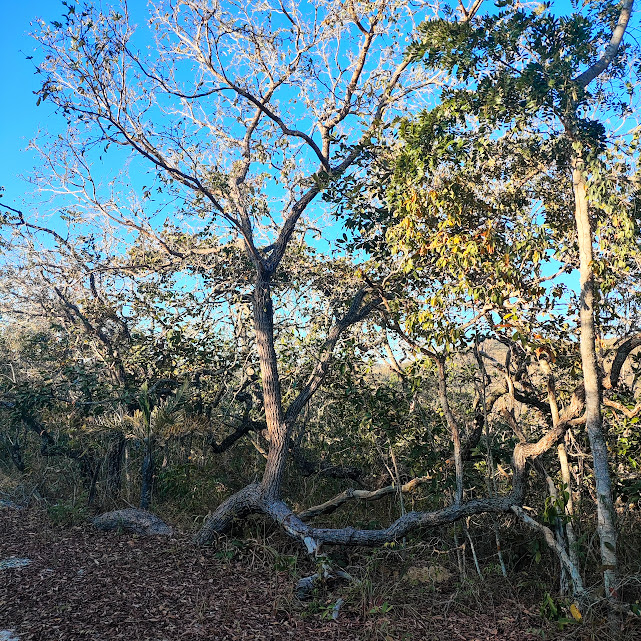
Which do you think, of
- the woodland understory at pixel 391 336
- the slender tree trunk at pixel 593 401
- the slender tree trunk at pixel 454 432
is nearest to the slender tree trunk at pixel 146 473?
the woodland understory at pixel 391 336

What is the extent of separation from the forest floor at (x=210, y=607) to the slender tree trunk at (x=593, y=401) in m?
0.65

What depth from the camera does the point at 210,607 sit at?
17.9ft

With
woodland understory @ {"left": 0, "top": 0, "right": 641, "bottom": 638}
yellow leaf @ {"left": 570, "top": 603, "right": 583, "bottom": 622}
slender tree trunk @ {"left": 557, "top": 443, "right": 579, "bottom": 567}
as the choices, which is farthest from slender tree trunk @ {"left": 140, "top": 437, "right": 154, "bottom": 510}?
yellow leaf @ {"left": 570, "top": 603, "right": 583, "bottom": 622}

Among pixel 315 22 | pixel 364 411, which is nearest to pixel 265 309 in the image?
pixel 364 411

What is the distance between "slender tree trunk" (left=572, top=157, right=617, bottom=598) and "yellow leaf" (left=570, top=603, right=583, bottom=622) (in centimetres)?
33

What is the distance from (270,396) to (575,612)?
178 inches

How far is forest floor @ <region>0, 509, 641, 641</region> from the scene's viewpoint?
4.94 meters

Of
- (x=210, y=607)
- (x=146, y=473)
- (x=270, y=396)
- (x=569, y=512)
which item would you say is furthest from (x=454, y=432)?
(x=146, y=473)

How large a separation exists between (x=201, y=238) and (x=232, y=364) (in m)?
2.37

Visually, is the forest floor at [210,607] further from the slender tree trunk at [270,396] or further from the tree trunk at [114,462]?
the tree trunk at [114,462]

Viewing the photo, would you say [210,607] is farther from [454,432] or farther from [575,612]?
[575,612]

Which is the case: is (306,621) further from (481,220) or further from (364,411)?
(481,220)

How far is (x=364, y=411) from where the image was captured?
324 inches

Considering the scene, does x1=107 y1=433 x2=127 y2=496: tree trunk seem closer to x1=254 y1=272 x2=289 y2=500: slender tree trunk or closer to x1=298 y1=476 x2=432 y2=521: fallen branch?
x1=254 y1=272 x2=289 y2=500: slender tree trunk
